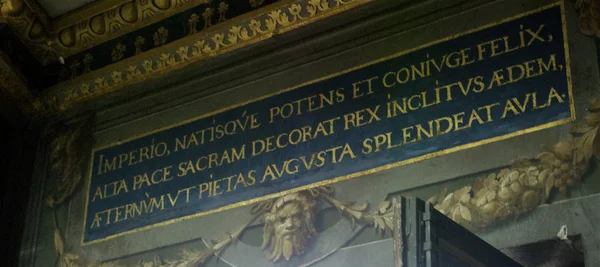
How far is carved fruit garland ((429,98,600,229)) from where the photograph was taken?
20.8 feet

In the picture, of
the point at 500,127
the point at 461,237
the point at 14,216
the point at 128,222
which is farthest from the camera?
the point at 14,216

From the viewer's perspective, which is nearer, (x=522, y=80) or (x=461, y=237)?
(x=461, y=237)

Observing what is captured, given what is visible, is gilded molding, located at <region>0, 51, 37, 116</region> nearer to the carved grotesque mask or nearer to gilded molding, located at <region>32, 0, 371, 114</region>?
gilded molding, located at <region>32, 0, 371, 114</region>

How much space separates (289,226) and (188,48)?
1.92 metres

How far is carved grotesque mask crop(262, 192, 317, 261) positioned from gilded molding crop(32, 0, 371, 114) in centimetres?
137

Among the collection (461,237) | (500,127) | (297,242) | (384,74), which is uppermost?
(384,74)

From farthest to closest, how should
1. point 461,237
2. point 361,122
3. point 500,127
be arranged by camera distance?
point 361,122, point 500,127, point 461,237

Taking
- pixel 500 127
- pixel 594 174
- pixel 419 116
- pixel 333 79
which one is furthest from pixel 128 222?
pixel 594 174

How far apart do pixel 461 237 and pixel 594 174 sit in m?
1.43

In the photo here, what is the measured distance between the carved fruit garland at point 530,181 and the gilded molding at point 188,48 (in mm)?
1802

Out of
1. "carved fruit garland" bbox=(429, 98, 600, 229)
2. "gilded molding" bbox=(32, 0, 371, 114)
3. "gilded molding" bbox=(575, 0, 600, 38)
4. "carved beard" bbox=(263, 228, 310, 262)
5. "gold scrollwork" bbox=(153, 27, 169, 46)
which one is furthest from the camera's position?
"gold scrollwork" bbox=(153, 27, 169, 46)

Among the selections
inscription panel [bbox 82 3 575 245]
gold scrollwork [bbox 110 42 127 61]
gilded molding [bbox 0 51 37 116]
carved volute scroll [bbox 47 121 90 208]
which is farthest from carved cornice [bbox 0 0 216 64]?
inscription panel [bbox 82 3 575 245]

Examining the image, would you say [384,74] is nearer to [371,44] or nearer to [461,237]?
[371,44]

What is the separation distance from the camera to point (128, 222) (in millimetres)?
8156
